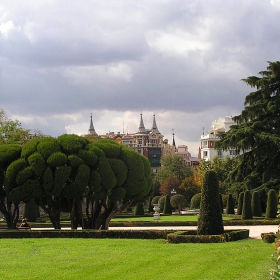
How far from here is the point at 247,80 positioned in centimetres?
4088

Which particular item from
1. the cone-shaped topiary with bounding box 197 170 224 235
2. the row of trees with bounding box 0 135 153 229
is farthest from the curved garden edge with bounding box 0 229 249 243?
the row of trees with bounding box 0 135 153 229

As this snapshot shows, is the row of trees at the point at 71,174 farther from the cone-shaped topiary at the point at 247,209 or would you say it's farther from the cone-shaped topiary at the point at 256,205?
the cone-shaped topiary at the point at 256,205

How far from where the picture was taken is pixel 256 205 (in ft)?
120

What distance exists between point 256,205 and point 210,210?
19896mm

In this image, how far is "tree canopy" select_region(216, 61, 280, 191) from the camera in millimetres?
38750

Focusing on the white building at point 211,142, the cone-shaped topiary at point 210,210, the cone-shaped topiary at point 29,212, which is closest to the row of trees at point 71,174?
the cone-shaped topiary at point 210,210

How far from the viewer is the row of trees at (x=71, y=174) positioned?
22.9m

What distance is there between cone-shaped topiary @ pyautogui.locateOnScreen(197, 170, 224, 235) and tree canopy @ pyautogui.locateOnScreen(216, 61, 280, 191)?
20897mm

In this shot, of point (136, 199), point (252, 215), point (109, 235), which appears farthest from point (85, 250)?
point (252, 215)

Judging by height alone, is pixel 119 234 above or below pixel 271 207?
below

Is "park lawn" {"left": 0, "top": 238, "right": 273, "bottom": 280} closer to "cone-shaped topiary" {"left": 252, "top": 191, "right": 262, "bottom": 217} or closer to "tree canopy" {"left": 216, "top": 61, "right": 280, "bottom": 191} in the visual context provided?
"cone-shaped topiary" {"left": 252, "top": 191, "right": 262, "bottom": 217}

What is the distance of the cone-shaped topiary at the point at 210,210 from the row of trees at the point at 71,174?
254 inches

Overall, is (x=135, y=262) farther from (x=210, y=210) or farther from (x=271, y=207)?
(x=271, y=207)

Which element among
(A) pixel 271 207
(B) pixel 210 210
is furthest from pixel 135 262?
(A) pixel 271 207
